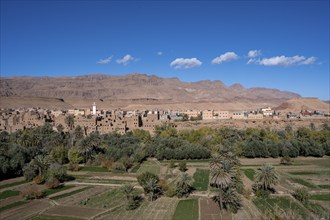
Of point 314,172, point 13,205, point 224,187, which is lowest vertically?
point 13,205

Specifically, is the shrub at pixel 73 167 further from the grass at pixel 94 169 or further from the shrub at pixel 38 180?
the shrub at pixel 38 180

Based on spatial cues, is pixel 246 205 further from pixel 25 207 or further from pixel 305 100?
pixel 305 100

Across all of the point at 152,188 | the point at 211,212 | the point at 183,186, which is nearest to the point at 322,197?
the point at 211,212

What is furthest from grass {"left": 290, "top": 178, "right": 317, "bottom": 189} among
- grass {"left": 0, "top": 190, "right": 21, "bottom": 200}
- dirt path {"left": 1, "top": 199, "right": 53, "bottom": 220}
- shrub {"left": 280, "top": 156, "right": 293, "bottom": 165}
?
grass {"left": 0, "top": 190, "right": 21, "bottom": 200}

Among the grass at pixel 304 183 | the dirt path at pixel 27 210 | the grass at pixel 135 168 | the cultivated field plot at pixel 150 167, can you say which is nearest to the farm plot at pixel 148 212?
the dirt path at pixel 27 210

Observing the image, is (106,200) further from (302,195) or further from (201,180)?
(302,195)

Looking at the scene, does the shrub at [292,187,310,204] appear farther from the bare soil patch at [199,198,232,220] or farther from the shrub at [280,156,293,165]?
the shrub at [280,156,293,165]
